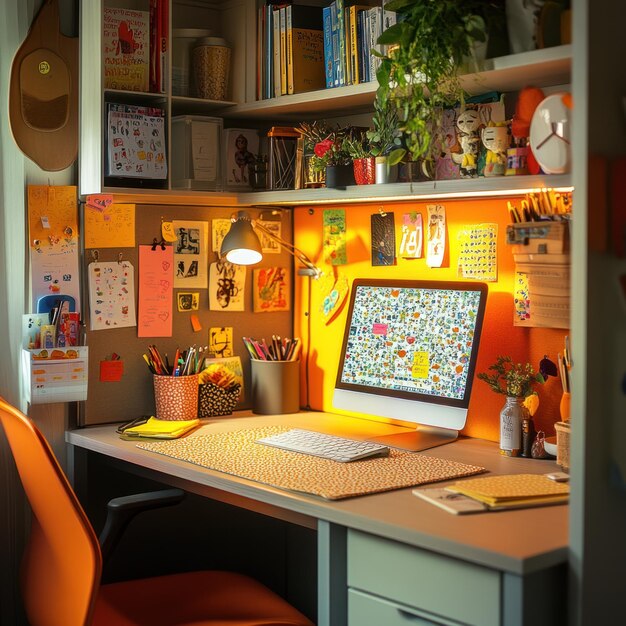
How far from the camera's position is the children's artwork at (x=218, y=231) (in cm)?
281

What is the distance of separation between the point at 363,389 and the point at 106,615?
2.78ft

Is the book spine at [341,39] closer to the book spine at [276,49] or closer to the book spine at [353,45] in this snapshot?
the book spine at [353,45]

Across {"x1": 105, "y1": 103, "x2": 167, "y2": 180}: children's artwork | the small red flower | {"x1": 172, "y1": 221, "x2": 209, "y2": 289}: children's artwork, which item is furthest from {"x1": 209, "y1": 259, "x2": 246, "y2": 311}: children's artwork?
the small red flower

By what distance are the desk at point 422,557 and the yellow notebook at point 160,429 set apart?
315 mm

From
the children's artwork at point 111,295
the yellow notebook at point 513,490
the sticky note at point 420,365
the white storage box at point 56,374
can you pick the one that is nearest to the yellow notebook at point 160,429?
the white storage box at point 56,374

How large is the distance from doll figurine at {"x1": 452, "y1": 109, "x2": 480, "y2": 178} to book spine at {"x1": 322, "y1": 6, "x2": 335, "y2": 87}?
1.37 ft

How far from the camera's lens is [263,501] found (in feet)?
6.40

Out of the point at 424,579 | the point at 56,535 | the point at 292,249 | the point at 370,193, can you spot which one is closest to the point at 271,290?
the point at 292,249

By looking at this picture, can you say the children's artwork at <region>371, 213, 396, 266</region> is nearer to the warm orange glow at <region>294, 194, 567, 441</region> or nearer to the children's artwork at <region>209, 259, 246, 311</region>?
the warm orange glow at <region>294, 194, 567, 441</region>

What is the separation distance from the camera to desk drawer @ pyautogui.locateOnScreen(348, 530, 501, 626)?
1601 millimetres

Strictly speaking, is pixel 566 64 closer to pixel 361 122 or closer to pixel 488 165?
pixel 488 165

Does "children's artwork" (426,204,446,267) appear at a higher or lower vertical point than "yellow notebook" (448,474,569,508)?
higher

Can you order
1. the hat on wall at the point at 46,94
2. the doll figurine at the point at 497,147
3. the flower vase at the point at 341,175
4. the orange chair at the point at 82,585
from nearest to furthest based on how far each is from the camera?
the orange chair at the point at 82,585 < the doll figurine at the point at 497,147 < the flower vase at the point at 341,175 < the hat on wall at the point at 46,94

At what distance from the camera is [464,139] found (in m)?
2.22
